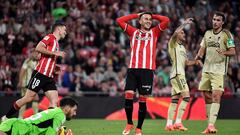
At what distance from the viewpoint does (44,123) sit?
10602 millimetres

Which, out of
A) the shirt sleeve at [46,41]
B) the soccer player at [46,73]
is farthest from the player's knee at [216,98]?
the shirt sleeve at [46,41]

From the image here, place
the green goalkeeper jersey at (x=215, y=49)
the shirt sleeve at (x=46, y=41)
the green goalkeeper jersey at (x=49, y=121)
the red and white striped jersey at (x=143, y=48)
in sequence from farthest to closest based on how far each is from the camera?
the green goalkeeper jersey at (x=215, y=49) < the shirt sleeve at (x=46, y=41) < the red and white striped jersey at (x=143, y=48) < the green goalkeeper jersey at (x=49, y=121)

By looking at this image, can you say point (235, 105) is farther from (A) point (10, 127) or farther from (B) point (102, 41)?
(A) point (10, 127)

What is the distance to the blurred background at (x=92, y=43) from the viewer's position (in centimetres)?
2428

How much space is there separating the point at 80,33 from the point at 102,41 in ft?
3.36

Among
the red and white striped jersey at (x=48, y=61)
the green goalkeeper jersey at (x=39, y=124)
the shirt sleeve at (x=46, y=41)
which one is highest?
the shirt sleeve at (x=46, y=41)

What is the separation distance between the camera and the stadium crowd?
80.5 ft

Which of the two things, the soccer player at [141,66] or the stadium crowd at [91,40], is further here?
the stadium crowd at [91,40]

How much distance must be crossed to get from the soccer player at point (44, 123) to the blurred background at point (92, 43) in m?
12.3

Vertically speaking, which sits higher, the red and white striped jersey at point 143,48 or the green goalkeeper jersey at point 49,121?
the red and white striped jersey at point 143,48

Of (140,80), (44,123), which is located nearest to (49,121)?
(44,123)

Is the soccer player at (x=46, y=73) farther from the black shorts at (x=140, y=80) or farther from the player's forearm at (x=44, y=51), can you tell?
the black shorts at (x=140, y=80)

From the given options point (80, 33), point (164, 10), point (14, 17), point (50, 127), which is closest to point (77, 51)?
point (80, 33)

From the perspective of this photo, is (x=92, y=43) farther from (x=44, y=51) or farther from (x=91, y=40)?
(x=44, y=51)
